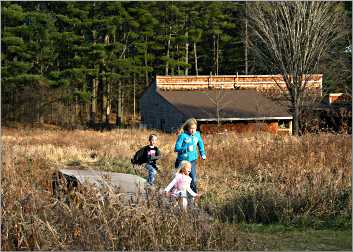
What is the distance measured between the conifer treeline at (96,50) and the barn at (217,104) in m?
4.43

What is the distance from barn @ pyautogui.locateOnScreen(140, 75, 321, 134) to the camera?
37281 mm

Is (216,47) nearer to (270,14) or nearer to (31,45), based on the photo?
(31,45)

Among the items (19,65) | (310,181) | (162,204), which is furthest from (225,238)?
(19,65)

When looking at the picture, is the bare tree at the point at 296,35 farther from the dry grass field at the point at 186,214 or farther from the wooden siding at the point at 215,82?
the dry grass field at the point at 186,214

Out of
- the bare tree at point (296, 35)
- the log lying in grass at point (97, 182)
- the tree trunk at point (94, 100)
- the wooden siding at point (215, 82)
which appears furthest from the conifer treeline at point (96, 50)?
the log lying in grass at point (97, 182)

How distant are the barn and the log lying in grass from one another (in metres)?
23.4

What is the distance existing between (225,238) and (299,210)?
2371mm

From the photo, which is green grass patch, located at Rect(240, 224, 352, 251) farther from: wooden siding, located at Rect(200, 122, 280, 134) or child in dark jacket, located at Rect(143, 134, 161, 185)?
wooden siding, located at Rect(200, 122, 280, 134)

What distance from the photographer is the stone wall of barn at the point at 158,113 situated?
39412 mm

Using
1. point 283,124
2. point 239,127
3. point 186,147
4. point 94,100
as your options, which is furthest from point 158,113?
point 186,147

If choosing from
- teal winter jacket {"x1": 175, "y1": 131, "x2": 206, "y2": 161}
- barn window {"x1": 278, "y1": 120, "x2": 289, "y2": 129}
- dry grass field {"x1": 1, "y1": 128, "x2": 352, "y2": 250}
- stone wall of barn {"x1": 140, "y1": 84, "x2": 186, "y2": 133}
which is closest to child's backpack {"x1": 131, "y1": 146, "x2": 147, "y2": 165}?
dry grass field {"x1": 1, "y1": 128, "x2": 352, "y2": 250}

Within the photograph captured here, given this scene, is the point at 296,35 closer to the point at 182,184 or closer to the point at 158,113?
the point at 158,113

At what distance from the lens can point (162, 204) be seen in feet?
23.8

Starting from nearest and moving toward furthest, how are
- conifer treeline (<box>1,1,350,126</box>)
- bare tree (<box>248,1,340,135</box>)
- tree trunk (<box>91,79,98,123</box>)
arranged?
bare tree (<box>248,1,340,135</box>), conifer treeline (<box>1,1,350,126</box>), tree trunk (<box>91,79,98,123</box>)
